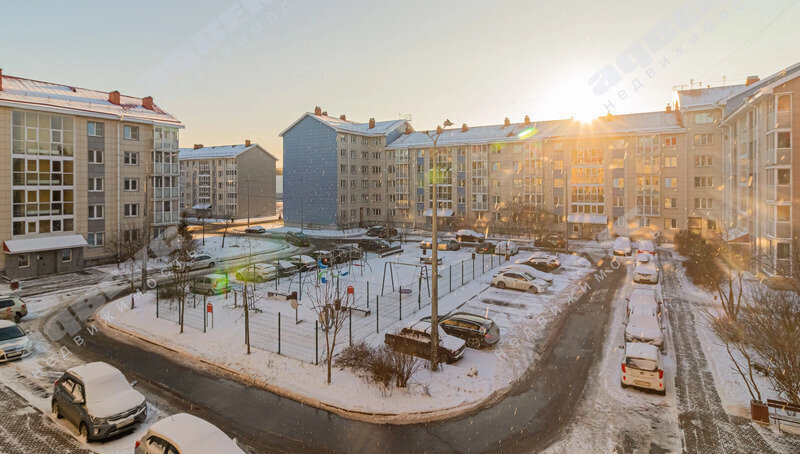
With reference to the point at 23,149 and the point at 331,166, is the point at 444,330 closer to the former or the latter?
the point at 23,149

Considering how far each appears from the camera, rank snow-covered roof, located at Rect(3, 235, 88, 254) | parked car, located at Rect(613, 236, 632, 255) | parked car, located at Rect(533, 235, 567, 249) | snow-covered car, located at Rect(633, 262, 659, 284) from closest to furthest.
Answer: snow-covered car, located at Rect(633, 262, 659, 284) → snow-covered roof, located at Rect(3, 235, 88, 254) → parked car, located at Rect(613, 236, 632, 255) → parked car, located at Rect(533, 235, 567, 249)

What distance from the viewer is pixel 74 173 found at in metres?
37.1

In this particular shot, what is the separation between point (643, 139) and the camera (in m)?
53.6

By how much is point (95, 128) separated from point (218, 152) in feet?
176

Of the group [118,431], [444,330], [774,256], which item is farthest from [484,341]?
[774,256]

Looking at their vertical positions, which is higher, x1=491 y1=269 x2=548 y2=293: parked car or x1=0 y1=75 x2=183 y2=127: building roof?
x1=0 y1=75 x2=183 y2=127: building roof

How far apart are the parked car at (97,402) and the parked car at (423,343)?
8878 millimetres

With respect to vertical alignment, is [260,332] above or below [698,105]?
below

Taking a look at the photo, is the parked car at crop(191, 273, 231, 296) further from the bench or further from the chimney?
the chimney

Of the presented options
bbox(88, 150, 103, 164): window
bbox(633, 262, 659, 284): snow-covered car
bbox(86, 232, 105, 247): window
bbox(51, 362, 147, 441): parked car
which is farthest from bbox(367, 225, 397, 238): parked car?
bbox(51, 362, 147, 441): parked car

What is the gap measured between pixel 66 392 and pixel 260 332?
834cm

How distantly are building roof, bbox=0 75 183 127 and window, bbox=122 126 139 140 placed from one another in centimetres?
103

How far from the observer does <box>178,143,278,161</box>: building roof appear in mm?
88125

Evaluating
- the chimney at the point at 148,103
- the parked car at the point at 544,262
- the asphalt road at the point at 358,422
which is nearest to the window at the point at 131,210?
the chimney at the point at 148,103
